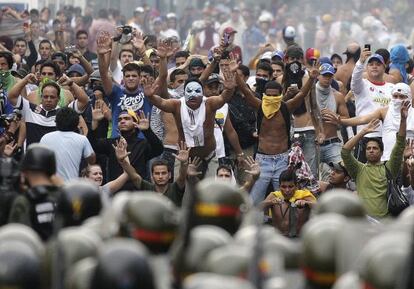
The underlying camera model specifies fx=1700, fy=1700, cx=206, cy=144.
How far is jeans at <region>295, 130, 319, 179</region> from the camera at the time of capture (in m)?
17.5

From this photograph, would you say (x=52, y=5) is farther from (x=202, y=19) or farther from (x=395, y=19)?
(x=395, y=19)

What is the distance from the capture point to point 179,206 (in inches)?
575

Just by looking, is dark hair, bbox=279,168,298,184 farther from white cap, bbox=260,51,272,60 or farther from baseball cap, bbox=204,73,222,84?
white cap, bbox=260,51,272,60

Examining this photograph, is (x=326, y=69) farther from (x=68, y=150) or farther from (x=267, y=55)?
(x=68, y=150)

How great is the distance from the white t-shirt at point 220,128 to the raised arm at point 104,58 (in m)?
1.14

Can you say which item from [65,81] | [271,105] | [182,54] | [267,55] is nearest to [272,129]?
[271,105]

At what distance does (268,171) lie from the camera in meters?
16.8

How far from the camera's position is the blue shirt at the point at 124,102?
16828mm

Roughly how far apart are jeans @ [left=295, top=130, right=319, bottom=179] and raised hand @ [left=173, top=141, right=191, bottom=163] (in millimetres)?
1750

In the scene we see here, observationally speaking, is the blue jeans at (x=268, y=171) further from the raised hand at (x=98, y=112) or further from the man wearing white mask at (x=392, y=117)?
the raised hand at (x=98, y=112)

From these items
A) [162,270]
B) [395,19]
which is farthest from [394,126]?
[395,19]

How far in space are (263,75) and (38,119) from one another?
10.4 feet

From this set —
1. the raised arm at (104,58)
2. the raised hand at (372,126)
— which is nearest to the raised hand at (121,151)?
the raised arm at (104,58)

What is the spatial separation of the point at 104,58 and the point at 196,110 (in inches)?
48.6
